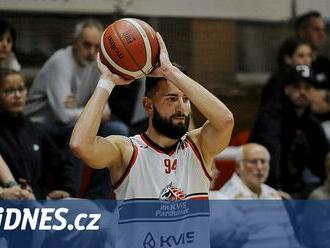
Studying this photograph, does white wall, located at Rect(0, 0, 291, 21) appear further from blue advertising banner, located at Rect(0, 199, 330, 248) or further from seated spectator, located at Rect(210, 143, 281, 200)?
blue advertising banner, located at Rect(0, 199, 330, 248)

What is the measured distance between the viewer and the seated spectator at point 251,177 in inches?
347

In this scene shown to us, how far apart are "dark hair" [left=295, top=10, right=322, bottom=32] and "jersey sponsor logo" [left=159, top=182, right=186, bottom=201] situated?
4.80m

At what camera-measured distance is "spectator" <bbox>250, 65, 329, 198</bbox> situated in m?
9.52

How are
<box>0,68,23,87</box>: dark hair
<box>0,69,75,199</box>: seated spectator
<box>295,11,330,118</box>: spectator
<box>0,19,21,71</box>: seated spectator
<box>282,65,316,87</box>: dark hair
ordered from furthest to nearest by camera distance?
<box>295,11,330,118</box>: spectator → <box>282,65,316,87</box>: dark hair → <box>0,19,21,71</box>: seated spectator → <box>0,68,23,87</box>: dark hair → <box>0,69,75,199</box>: seated spectator

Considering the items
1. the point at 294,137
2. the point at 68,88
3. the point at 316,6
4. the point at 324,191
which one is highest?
the point at 316,6

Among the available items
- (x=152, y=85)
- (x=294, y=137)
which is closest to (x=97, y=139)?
(x=152, y=85)

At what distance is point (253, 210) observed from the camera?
27.9ft

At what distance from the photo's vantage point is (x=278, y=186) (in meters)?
9.39

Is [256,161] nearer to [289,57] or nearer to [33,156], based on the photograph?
[289,57]

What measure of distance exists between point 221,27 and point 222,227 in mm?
3099

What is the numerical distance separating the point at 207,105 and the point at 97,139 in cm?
68

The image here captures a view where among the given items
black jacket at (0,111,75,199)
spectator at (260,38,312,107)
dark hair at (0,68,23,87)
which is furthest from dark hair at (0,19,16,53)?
spectator at (260,38,312,107)

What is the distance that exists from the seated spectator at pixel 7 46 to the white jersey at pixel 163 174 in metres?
2.88

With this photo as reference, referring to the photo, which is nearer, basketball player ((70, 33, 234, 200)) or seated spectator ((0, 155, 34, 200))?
basketball player ((70, 33, 234, 200))
